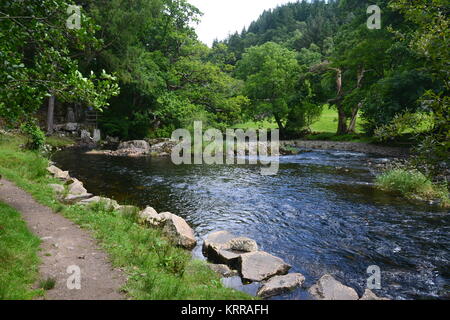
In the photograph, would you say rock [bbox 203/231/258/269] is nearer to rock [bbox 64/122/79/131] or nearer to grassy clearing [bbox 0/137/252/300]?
grassy clearing [bbox 0/137/252/300]

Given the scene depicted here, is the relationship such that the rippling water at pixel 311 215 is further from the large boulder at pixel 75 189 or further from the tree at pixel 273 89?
the tree at pixel 273 89

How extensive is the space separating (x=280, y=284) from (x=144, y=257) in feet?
9.67

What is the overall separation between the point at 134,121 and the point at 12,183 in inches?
983

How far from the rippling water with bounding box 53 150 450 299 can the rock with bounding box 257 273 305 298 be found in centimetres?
20

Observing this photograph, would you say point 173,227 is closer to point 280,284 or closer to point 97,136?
point 280,284

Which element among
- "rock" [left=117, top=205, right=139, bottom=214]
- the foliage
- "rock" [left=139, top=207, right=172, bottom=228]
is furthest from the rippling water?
the foliage

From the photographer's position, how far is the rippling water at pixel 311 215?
23.7 ft

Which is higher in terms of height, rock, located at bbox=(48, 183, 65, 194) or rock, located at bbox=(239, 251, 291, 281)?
rock, located at bbox=(48, 183, 65, 194)

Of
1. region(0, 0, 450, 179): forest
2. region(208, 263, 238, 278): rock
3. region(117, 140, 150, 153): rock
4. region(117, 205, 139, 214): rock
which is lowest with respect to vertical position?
region(208, 263, 238, 278): rock

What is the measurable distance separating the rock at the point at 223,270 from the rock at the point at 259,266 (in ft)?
0.73

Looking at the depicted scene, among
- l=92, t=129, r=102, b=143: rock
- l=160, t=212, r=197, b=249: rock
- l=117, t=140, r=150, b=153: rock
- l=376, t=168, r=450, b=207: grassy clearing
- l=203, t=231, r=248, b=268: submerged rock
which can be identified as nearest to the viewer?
l=203, t=231, r=248, b=268: submerged rock

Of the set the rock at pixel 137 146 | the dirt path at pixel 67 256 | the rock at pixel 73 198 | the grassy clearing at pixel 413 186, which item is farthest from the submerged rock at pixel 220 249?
the rock at pixel 137 146

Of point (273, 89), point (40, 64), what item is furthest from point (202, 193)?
point (273, 89)

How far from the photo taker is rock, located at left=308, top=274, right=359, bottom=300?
580 cm
